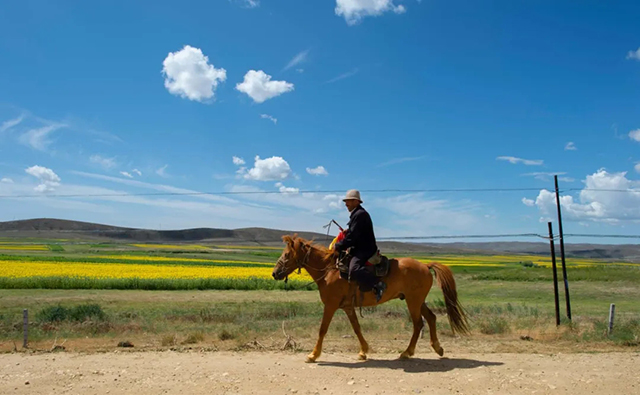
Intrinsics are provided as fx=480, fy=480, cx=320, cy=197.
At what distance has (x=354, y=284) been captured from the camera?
324 inches

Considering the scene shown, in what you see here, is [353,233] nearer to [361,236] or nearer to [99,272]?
[361,236]

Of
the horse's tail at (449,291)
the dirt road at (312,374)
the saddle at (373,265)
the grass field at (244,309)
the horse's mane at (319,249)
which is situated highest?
the horse's mane at (319,249)

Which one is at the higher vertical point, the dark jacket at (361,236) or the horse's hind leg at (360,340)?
the dark jacket at (361,236)

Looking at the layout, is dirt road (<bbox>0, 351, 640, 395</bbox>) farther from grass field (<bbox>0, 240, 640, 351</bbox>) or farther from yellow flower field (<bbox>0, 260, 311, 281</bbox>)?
yellow flower field (<bbox>0, 260, 311, 281</bbox>)

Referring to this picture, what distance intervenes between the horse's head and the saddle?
0.77 m

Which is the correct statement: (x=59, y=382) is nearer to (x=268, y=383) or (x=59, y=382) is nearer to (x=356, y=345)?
(x=268, y=383)

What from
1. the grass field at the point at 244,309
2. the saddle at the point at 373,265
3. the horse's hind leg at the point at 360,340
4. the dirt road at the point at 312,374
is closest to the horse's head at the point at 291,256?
the saddle at the point at 373,265

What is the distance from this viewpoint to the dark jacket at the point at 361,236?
7945mm

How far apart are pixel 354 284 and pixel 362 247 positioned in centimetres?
72

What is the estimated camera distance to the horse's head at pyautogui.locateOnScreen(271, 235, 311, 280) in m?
8.52

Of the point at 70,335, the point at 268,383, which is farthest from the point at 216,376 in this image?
the point at 70,335

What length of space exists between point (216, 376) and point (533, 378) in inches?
179

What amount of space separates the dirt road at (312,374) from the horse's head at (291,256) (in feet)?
5.01

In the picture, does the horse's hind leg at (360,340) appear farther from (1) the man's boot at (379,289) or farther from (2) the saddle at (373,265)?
(2) the saddle at (373,265)
